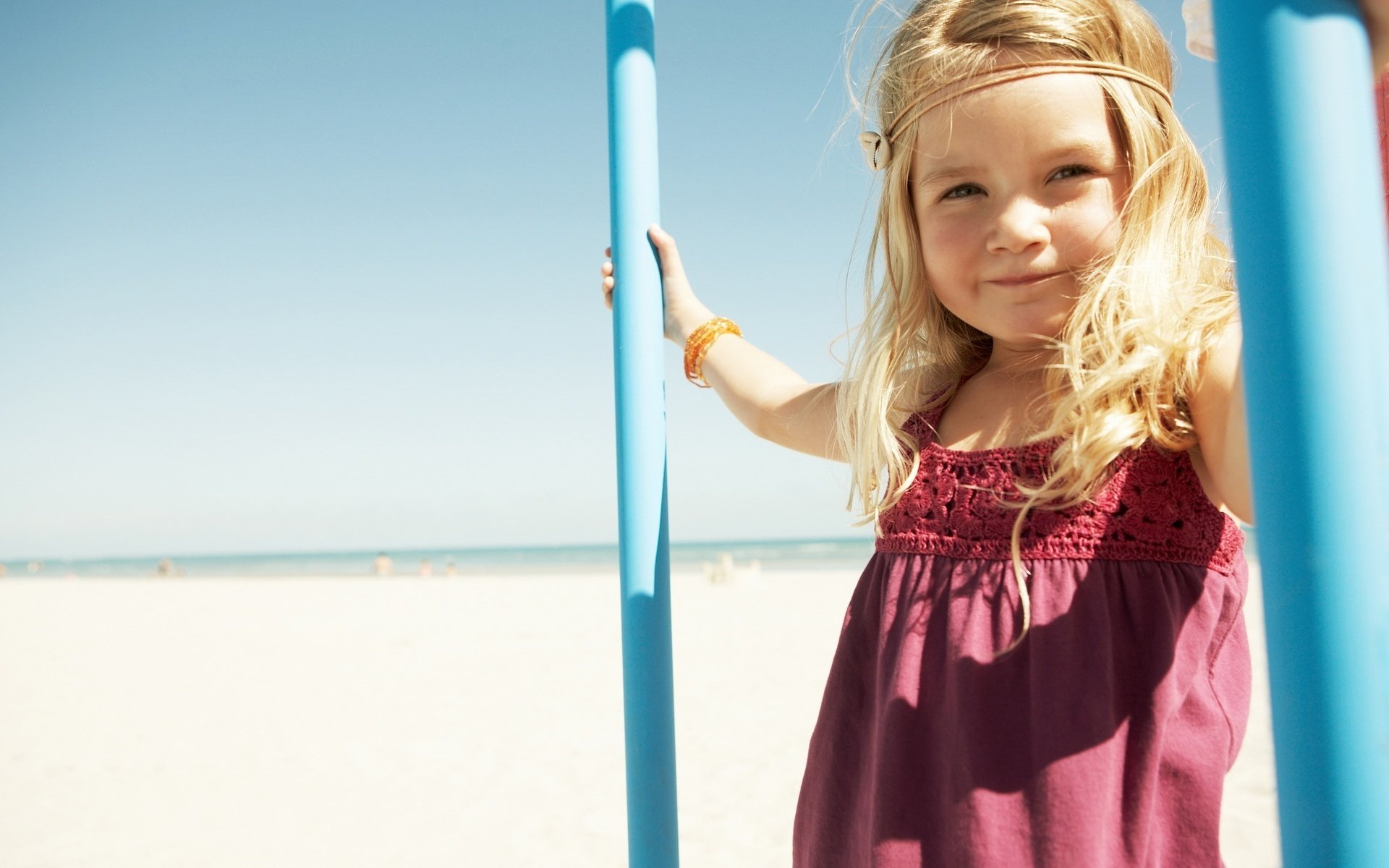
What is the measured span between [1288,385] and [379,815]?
14.6ft

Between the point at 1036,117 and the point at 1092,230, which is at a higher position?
the point at 1036,117

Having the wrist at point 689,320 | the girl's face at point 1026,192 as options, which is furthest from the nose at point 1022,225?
the wrist at point 689,320

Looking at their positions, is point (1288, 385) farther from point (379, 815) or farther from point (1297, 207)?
point (379, 815)

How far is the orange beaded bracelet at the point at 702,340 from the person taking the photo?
1578 mm

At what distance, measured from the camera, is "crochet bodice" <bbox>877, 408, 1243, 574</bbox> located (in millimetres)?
1021

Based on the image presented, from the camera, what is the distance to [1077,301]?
112cm

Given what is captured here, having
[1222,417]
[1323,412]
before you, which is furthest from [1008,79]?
[1323,412]

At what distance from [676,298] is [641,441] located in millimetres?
455

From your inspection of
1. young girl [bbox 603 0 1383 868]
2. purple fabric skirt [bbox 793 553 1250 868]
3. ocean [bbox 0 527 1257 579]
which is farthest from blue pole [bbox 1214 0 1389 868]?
ocean [bbox 0 527 1257 579]

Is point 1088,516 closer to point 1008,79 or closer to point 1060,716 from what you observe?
point 1060,716

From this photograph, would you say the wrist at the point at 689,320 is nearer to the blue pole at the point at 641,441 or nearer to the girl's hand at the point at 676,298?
the girl's hand at the point at 676,298

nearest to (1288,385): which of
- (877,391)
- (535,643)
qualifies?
(877,391)

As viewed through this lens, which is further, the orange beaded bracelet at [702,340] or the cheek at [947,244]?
the orange beaded bracelet at [702,340]

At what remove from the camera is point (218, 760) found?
5027 millimetres
